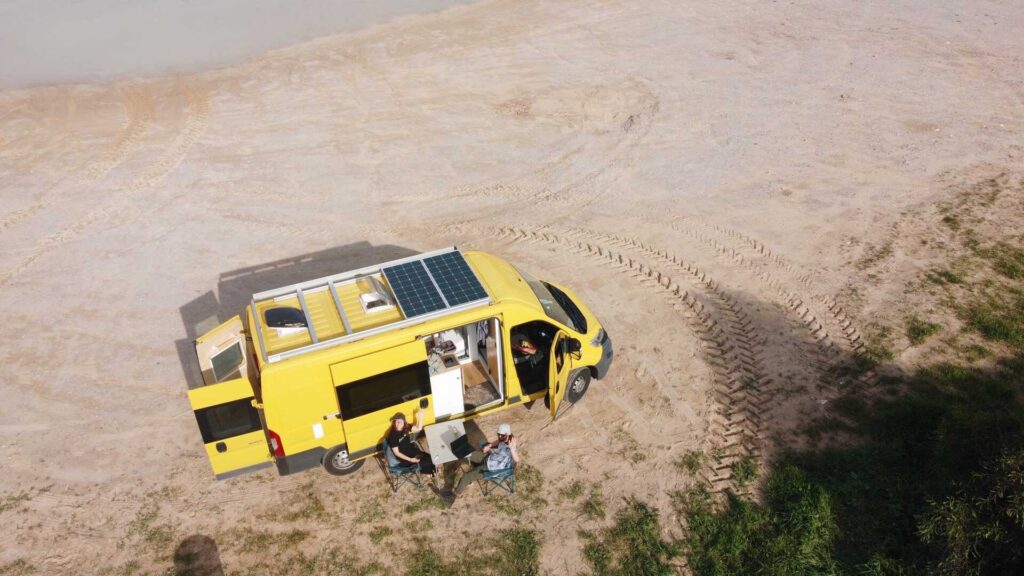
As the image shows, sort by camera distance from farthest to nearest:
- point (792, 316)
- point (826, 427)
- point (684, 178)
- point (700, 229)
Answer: point (684, 178), point (700, 229), point (792, 316), point (826, 427)

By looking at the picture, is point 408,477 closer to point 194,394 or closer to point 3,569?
point 194,394

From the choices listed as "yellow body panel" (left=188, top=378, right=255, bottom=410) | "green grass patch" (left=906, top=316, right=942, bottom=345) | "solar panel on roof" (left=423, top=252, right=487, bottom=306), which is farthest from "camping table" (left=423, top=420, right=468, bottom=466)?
"green grass patch" (left=906, top=316, right=942, bottom=345)

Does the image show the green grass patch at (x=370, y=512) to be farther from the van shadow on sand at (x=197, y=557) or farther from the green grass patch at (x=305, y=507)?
the van shadow on sand at (x=197, y=557)

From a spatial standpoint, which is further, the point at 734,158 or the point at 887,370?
the point at 734,158

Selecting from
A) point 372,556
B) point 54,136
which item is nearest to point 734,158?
point 372,556

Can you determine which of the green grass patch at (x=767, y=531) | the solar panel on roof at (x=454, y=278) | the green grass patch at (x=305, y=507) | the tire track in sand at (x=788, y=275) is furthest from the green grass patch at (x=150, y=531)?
the tire track in sand at (x=788, y=275)

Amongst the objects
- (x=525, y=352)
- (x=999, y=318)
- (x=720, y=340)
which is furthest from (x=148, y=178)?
(x=999, y=318)

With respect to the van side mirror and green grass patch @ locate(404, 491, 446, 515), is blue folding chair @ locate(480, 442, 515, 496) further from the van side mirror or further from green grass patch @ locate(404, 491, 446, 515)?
the van side mirror
